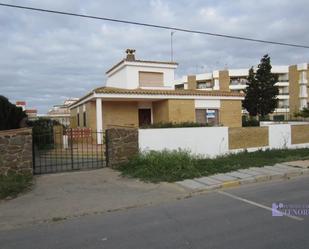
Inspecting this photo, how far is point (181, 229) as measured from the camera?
5676mm

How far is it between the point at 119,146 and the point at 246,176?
4.59 meters

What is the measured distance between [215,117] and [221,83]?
175 feet

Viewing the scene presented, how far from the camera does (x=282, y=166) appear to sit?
39.5ft

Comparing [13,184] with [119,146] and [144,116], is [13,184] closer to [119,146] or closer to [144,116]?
[119,146]

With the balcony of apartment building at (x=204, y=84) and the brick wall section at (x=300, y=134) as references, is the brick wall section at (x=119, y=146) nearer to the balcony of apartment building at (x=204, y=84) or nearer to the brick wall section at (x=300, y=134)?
the brick wall section at (x=300, y=134)

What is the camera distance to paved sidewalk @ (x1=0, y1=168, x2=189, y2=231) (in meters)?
6.90

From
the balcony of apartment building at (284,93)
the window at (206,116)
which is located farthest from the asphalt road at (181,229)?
the balcony of apartment building at (284,93)

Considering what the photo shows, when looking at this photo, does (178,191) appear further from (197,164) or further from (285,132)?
(285,132)

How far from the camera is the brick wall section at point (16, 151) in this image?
390 inches

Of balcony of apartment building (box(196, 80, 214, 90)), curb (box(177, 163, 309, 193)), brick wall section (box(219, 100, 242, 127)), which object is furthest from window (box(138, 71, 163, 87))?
balcony of apartment building (box(196, 80, 214, 90))

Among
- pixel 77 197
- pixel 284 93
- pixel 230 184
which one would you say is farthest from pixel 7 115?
pixel 284 93

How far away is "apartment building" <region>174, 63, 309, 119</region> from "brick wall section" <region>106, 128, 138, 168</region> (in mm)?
59417

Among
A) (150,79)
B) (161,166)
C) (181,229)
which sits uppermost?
(150,79)
